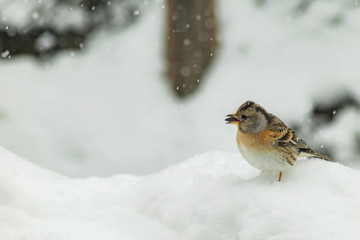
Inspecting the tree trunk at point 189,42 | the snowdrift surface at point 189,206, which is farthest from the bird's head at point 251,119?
the tree trunk at point 189,42

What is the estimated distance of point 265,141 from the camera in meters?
2.20

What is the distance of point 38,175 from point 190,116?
3798 mm

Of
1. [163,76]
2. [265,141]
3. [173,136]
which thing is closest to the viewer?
[265,141]

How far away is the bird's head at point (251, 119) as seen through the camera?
223 centimetres

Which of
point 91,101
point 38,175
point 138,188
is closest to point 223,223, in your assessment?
point 138,188

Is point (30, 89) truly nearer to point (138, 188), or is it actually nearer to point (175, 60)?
point (175, 60)

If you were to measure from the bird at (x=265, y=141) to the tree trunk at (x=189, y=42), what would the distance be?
3.74 metres

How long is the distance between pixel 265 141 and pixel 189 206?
50 centimetres

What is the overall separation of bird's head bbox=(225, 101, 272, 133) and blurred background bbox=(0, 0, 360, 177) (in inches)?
127

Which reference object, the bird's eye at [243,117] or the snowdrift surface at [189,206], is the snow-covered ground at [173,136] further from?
→ the bird's eye at [243,117]

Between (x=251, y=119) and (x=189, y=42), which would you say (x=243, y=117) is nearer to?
(x=251, y=119)

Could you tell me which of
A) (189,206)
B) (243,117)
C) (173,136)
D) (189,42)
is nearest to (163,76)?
(189,42)

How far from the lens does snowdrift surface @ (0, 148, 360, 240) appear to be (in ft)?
5.75

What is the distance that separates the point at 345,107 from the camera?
555 cm
